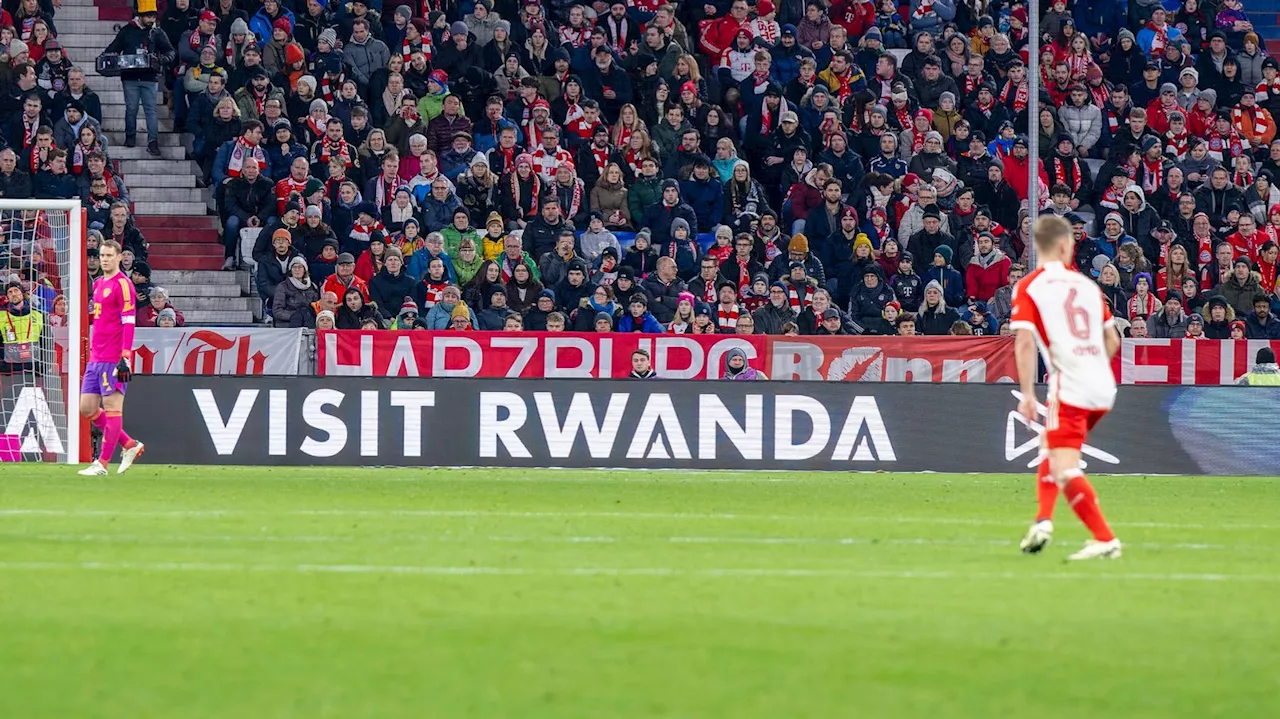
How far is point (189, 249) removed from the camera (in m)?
23.5

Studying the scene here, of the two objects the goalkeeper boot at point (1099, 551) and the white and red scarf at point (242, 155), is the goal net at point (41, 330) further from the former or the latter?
the goalkeeper boot at point (1099, 551)

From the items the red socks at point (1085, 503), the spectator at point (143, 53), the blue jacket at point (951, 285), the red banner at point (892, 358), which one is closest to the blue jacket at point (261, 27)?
the spectator at point (143, 53)

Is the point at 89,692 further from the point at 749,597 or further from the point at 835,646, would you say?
the point at 749,597

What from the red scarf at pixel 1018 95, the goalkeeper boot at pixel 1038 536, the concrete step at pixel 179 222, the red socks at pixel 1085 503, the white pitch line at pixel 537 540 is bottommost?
the white pitch line at pixel 537 540

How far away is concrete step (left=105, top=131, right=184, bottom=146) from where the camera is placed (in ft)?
79.7

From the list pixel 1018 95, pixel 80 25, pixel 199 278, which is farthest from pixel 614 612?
pixel 80 25

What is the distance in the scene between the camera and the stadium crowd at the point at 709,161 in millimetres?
21500

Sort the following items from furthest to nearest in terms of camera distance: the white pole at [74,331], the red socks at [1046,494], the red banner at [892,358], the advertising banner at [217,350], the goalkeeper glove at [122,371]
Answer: the red banner at [892,358] < the advertising banner at [217,350] < the white pole at [74,331] < the goalkeeper glove at [122,371] < the red socks at [1046,494]

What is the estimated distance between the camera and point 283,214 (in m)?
22.0

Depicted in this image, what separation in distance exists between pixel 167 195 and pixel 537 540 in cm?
1536

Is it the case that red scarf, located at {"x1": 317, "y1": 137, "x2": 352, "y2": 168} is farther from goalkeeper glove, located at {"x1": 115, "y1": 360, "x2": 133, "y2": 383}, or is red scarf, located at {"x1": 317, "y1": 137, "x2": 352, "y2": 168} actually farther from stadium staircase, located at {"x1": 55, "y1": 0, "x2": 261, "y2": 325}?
goalkeeper glove, located at {"x1": 115, "y1": 360, "x2": 133, "y2": 383}

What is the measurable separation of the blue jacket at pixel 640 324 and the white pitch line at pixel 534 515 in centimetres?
866

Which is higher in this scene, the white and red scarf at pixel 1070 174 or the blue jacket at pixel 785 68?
the blue jacket at pixel 785 68

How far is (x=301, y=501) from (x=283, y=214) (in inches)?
385
